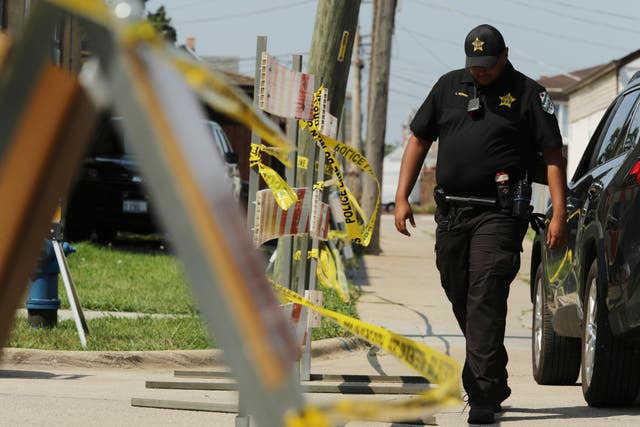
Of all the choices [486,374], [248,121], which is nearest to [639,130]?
[486,374]

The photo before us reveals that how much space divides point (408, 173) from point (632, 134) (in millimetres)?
1181

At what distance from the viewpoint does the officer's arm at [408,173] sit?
22.2 ft

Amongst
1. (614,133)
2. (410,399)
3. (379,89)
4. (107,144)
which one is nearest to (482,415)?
(614,133)

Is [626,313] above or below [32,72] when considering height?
below

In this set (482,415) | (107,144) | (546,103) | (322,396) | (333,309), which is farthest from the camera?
(107,144)

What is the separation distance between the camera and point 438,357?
258cm

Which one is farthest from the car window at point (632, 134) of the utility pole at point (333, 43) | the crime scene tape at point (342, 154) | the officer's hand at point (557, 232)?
the utility pole at point (333, 43)

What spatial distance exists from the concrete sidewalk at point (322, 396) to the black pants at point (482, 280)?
0.27 metres

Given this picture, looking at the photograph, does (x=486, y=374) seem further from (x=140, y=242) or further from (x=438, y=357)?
(x=140, y=242)

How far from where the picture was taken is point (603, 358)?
20.9 ft

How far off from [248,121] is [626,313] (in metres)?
4.32

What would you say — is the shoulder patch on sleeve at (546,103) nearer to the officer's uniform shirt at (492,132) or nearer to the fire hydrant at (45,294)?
the officer's uniform shirt at (492,132)

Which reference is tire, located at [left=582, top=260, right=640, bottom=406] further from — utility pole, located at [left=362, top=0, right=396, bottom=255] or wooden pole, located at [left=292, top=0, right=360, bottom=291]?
utility pole, located at [left=362, top=0, right=396, bottom=255]

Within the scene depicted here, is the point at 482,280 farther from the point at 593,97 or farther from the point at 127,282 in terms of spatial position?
the point at 593,97
